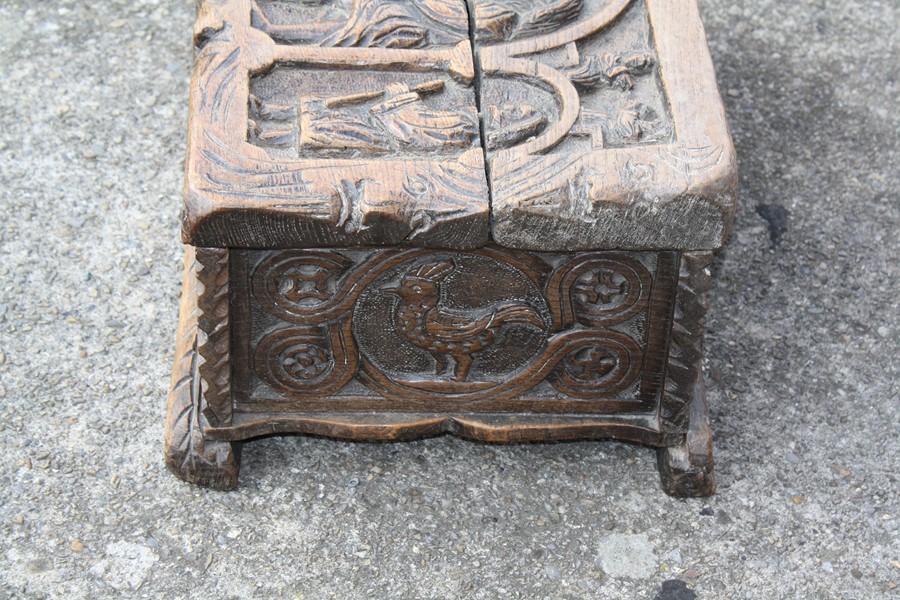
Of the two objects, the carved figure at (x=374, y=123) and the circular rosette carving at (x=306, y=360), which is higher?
the carved figure at (x=374, y=123)

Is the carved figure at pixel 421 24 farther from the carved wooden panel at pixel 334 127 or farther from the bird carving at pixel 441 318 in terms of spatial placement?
the bird carving at pixel 441 318

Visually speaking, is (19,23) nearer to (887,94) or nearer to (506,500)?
(506,500)

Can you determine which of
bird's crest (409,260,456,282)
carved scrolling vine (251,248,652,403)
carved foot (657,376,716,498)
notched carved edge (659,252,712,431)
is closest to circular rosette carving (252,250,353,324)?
carved scrolling vine (251,248,652,403)

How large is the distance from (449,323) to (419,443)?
35 cm

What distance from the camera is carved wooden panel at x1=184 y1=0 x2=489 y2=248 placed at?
2.05 metres

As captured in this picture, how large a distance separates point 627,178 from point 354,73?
573 mm

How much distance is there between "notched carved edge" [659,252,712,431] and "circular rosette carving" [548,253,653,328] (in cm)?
7

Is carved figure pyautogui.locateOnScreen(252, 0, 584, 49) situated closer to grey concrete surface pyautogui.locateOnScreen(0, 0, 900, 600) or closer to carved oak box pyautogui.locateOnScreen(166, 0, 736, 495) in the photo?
carved oak box pyautogui.locateOnScreen(166, 0, 736, 495)

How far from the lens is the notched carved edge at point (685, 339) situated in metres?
2.13

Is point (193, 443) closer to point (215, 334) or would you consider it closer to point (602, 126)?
point (215, 334)

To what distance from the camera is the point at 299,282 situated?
2.18m

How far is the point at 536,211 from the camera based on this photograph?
6.77 ft

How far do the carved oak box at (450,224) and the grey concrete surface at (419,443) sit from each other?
12 cm

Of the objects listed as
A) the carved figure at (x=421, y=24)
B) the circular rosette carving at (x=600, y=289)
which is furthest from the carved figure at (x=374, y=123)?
the circular rosette carving at (x=600, y=289)
